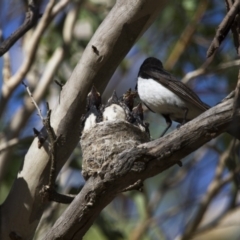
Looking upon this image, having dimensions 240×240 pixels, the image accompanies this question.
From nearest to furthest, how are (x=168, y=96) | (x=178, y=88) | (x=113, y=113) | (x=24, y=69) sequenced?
(x=113, y=113) < (x=178, y=88) < (x=168, y=96) < (x=24, y=69)

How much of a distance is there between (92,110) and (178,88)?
2.38 feet

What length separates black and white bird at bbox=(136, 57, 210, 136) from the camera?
459cm

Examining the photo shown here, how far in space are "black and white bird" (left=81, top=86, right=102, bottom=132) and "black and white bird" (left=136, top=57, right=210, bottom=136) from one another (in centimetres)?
60

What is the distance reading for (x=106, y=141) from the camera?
3.97m

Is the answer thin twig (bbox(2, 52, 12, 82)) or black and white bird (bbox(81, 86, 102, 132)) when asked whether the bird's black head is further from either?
thin twig (bbox(2, 52, 12, 82))

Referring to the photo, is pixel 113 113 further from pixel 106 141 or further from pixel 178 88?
pixel 178 88

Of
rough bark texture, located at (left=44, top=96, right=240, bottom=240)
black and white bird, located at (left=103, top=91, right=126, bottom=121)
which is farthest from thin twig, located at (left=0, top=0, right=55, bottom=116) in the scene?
rough bark texture, located at (left=44, top=96, right=240, bottom=240)

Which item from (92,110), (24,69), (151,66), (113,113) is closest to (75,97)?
(92,110)

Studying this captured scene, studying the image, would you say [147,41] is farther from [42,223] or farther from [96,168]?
[96,168]

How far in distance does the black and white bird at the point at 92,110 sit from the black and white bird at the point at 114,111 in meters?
0.08

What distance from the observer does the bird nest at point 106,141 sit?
12.3 feet

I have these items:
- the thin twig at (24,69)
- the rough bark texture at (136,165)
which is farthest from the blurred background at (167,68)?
the rough bark texture at (136,165)

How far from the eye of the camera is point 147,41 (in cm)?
729

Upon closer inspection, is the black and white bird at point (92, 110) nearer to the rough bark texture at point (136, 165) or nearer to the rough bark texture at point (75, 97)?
the rough bark texture at point (75, 97)
